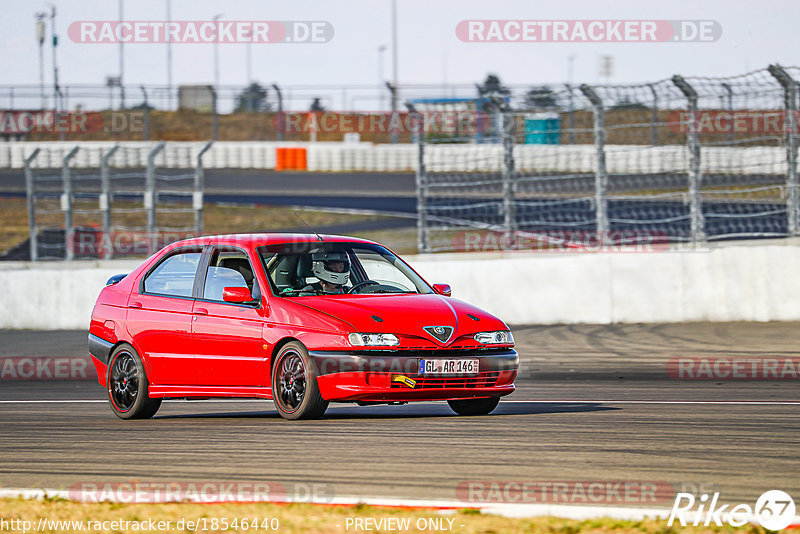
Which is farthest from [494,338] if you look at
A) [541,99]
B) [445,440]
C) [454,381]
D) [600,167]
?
[541,99]

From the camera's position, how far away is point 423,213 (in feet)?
55.7

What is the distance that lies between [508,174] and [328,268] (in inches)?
293

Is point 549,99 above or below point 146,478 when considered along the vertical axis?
above

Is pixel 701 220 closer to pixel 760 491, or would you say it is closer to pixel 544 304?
pixel 544 304

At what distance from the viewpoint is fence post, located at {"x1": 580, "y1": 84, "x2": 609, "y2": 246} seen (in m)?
15.6

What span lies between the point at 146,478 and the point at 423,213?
428 inches

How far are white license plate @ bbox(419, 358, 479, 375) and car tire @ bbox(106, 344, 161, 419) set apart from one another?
2.41 metres

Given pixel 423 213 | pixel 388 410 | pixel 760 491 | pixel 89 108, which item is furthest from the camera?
pixel 89 108

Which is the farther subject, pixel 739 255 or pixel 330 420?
pixel 739 255

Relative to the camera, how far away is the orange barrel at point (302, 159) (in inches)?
1441

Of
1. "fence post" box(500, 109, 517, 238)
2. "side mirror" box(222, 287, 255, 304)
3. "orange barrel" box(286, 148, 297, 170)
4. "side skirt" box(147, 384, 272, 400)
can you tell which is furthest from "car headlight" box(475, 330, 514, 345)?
"orange barrel" box(286, 148, 297, 170)

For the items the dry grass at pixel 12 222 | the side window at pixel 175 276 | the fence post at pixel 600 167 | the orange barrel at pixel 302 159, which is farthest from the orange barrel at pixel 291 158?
the side window at pixel 175 276

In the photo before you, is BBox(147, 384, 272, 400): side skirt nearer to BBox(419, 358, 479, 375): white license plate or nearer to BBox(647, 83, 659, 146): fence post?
BBox(419, 358, 479, 375): white license plate

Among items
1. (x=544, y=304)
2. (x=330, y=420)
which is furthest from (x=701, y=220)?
(x=330, y=420)
